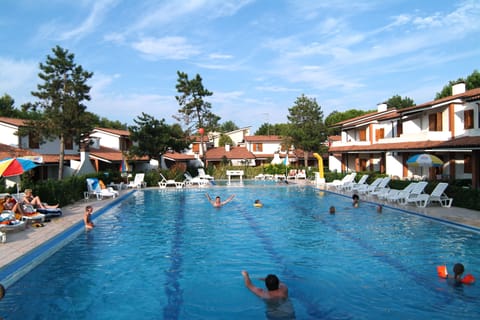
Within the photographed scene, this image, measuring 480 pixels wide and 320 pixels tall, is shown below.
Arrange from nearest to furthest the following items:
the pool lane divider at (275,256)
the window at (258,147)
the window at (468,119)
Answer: the pool lane divider at (275,256)
the window at (468,119)
the window at (258,147)

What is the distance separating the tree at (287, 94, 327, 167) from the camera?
43906mm

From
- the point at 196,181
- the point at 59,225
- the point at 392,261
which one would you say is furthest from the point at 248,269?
the point at 196,181

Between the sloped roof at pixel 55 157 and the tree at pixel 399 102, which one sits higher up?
the tree at pixel 399 102

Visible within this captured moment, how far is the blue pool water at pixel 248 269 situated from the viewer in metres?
6.39

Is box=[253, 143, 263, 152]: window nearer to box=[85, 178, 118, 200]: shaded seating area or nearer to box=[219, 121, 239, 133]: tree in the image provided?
box=[85, 178, 118, 200]: shaded seating area

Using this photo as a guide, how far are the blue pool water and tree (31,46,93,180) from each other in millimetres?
12656

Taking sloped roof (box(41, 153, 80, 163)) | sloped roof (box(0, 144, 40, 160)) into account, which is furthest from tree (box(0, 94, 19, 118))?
sloped roof (box(0, 144, 40, 160))

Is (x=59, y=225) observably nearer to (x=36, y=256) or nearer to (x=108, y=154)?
(x=36, y=256)

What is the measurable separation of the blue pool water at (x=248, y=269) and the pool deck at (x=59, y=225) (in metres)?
0.55

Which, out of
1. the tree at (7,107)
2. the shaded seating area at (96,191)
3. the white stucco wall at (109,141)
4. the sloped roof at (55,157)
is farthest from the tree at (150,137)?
the tree at (7,107)

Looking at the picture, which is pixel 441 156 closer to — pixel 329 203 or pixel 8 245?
pixel 329 203

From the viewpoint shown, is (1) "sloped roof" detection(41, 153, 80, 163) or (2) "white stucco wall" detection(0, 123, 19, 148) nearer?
(2) "white stucco wall" detection(0, 123, 19, 148)

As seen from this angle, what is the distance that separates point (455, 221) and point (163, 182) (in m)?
22.5

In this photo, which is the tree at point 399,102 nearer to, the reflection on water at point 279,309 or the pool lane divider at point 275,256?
the pool lane divider at point 275,256
